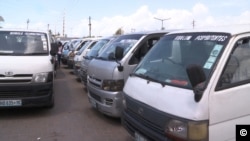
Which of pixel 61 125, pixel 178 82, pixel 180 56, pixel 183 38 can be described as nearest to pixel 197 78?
pixel 178 82

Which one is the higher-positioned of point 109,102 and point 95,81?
point 95,81

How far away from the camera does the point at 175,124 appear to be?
133 inches

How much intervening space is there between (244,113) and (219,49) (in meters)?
0.76

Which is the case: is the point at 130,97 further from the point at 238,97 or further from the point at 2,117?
the point at 2,117

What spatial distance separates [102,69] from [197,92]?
369 centimetres

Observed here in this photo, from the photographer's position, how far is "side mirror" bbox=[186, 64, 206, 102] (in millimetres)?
3178

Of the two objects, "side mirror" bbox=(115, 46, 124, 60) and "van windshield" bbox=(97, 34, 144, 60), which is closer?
"side mirror" bbox=(115, 46, 124, 60)

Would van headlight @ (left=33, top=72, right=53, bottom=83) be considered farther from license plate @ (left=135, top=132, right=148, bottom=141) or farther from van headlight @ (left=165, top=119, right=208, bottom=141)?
van headlight @ (left=165, top=119, right=208, bottom=141)

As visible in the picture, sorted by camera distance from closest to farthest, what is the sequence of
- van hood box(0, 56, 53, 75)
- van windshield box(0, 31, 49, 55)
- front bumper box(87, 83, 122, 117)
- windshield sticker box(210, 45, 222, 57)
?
windshield sticker box(210, 45, 222, 57)
front bumper box(87, 83, 122, 117)
van hood box(0, 56, 53, 75)
van windshield box(0, 31, 49, 55)

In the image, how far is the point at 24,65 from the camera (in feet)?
23.1

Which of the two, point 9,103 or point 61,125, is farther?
point 9,103

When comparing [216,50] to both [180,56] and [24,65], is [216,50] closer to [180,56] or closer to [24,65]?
[180,56]

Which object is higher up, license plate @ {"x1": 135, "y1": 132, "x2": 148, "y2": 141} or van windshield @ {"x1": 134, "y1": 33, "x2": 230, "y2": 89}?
van windshield @ {"x1": 134, "y1": 33, "x2": 230, "y2": 89}

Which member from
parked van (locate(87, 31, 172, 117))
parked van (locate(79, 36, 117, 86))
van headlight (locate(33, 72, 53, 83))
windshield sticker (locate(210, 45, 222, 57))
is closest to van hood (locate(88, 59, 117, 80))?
parked van (locate(87, 31, 172, 117))
